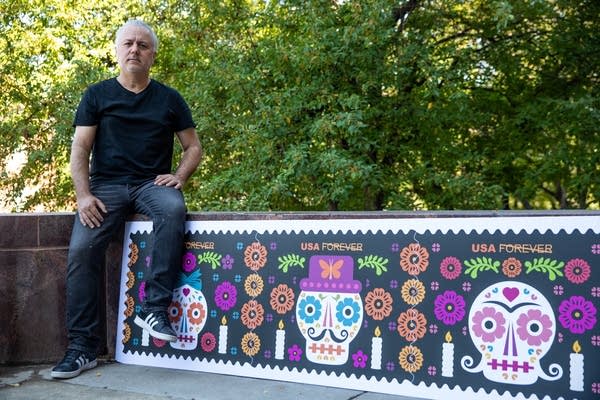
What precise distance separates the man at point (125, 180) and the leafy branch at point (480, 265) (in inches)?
61.8

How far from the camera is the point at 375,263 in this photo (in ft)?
10.9

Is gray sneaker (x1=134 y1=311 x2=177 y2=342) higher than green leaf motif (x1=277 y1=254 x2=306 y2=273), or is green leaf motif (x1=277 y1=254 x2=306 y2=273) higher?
green leaf motif (x1=277 y1=254 x2=306 y2=273)

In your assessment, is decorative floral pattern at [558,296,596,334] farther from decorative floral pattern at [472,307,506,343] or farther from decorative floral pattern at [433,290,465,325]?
decorative floral pattern at [433,290,465,325]

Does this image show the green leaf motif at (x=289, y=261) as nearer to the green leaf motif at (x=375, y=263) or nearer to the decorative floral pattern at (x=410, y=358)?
the green leaf motif at (x=375, y=263)

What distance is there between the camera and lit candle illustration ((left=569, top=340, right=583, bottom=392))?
278cm

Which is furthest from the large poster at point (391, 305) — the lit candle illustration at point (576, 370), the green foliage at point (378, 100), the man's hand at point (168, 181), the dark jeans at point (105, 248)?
the green foliage at point (378, 100)

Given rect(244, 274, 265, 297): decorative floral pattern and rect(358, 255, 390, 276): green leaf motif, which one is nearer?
rect(358, 255, 390, 276): green leaf motif

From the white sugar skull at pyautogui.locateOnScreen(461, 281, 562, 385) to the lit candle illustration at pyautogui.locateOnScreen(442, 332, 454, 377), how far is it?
56mm

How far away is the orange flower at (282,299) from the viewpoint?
352 cm

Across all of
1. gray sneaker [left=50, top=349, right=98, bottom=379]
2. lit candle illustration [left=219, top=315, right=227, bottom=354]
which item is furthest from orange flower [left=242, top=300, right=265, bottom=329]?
gray sneaker [left=50, top=349, right=98, bottom=379]

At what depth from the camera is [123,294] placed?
4.06m

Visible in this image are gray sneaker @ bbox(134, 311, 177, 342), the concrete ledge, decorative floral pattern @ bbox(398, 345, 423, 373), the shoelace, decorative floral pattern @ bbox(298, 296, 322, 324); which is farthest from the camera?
the concrete ledge

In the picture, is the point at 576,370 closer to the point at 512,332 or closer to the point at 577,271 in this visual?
the point at 512,332

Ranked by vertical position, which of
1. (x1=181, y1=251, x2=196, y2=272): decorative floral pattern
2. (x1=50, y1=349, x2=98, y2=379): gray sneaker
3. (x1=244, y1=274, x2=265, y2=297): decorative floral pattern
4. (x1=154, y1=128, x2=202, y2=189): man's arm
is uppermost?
(x1=154, y1=128, x2=202, y2=189): man's arm
